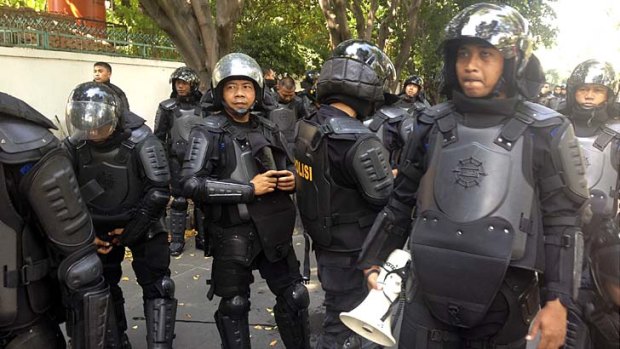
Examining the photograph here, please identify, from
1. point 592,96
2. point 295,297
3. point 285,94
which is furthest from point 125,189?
point 285,94

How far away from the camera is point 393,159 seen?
5305mm

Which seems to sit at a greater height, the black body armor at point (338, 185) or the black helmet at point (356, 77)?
the black helmet at point (356, 77)

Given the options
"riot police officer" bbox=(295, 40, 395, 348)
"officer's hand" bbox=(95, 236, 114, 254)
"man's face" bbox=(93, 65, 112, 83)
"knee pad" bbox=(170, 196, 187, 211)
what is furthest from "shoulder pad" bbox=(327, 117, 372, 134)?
"man's face" bbox=(93, 65, 112, 83)

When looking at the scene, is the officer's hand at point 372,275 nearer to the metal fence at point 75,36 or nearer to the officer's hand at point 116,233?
the officer's hand at point 116,233

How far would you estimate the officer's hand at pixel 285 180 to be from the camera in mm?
3348

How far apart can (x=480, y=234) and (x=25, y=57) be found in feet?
31.5

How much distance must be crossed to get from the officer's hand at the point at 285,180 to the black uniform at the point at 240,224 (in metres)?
0.09

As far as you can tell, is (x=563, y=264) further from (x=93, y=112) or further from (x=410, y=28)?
(x=410, y=28)

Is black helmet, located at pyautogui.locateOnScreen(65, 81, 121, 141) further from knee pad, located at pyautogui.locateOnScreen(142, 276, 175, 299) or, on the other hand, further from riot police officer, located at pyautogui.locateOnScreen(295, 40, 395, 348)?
riot police officer, located at pyautogui.locateOnScreen(295, 40, 395, 348)

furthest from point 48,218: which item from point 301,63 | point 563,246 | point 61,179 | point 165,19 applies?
point 301,63

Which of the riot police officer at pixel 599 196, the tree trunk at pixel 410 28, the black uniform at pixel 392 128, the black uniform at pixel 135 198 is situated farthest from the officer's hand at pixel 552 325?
the tree trunk at pixel 410 28

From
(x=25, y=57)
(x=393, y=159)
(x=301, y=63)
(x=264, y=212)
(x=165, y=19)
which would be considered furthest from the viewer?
(x=301, y=63)

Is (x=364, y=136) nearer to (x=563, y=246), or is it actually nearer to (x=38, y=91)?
(x=563, y=246)

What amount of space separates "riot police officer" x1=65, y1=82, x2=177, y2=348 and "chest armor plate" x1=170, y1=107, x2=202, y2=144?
310 cm
